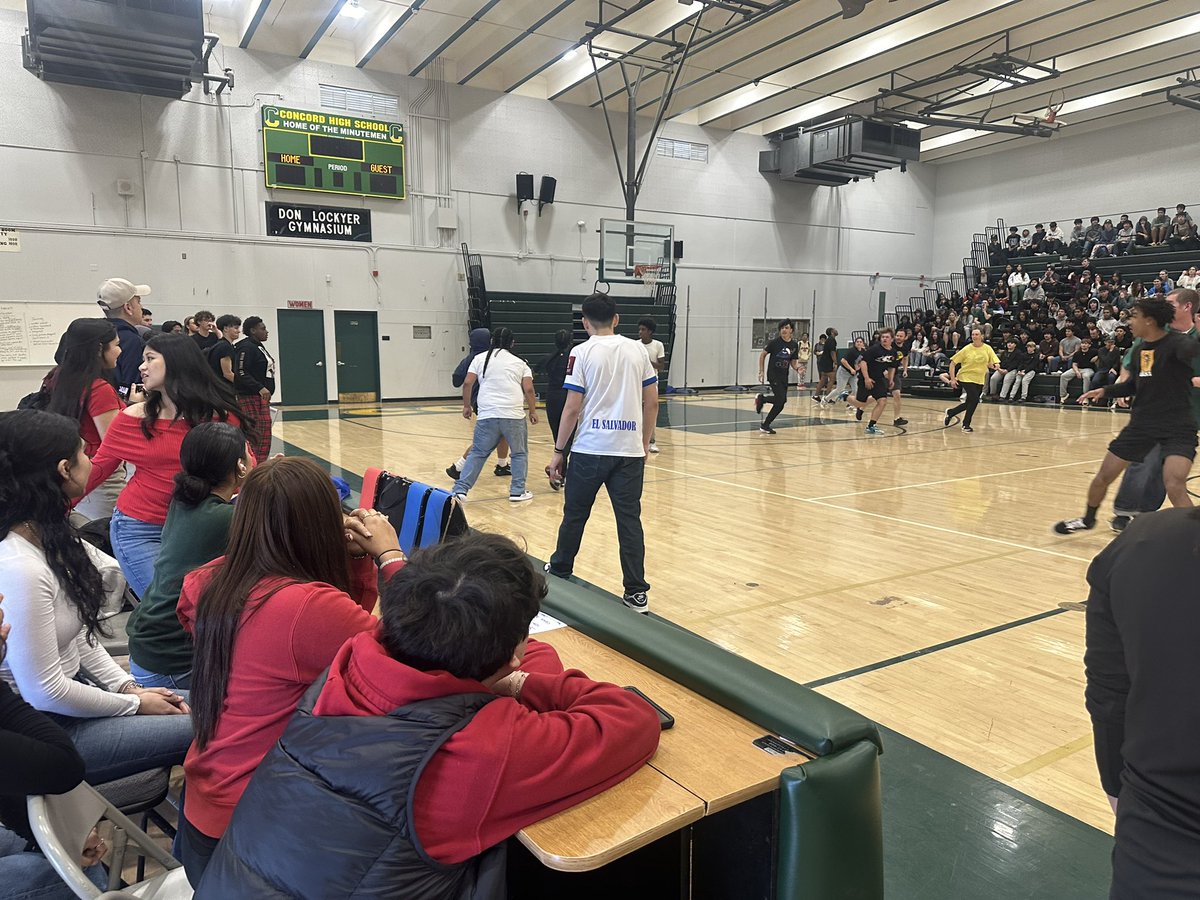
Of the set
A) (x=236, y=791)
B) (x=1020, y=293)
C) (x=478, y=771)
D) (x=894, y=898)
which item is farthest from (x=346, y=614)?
(x=1020, y=293)

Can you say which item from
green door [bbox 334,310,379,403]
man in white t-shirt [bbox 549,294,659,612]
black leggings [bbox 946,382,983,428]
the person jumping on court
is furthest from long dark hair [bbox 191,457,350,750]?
green door [bbox 334,310,379,403]

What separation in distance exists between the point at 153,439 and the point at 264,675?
178cm

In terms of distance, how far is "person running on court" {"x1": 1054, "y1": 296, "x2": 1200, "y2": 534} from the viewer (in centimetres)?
506

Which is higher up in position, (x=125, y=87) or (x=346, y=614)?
(x=125, y=87)

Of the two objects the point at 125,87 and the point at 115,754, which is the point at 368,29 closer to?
the point at 125,87

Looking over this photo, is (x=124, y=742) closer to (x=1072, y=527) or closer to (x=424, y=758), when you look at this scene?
(x=424, y=758)

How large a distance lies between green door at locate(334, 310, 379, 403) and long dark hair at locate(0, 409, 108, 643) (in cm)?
1578

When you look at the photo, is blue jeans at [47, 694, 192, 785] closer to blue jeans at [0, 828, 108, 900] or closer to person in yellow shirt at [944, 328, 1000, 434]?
blue jeans at [0, 828, 108, 900]

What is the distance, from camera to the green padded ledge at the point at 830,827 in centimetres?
141

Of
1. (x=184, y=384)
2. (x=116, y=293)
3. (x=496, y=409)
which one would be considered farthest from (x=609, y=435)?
(x=116, y=293)

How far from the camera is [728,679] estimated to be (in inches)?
66.2

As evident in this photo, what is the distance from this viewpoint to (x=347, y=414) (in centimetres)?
1522

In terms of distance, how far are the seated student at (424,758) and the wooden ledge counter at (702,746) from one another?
0.12 meters

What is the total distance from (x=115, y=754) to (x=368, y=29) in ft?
55.1
